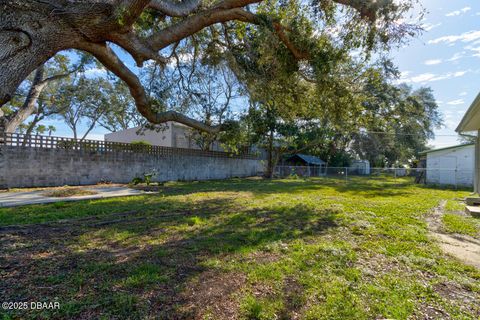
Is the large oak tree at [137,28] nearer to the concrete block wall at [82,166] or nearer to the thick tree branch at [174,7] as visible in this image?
the thick tree branch at [174,7]

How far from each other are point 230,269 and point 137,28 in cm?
754

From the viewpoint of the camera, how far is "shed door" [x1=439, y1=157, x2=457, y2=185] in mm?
15766

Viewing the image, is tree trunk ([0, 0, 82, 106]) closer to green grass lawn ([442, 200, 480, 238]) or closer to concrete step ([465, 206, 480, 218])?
green grass lawn ([442, 200, 480, 238])

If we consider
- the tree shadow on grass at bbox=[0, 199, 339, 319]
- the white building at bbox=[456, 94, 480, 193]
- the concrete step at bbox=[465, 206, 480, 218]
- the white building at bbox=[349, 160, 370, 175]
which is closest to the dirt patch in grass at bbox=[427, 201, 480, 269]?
the concrete step at bbox=[465, 206, 480, 218]

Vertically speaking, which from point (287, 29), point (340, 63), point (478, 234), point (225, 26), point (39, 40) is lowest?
point (478, 234)

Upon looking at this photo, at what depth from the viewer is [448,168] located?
15945mm

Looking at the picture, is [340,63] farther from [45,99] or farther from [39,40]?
[45,99]

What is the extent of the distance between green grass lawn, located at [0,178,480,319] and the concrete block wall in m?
5.99

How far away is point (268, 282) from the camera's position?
241 cm

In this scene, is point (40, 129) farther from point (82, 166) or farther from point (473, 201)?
point (473, 201)

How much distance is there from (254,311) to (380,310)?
1.03 meters

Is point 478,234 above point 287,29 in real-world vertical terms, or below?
below

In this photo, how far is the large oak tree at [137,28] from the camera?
111 inches

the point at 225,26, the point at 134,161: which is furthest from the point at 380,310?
the point at 134,161
